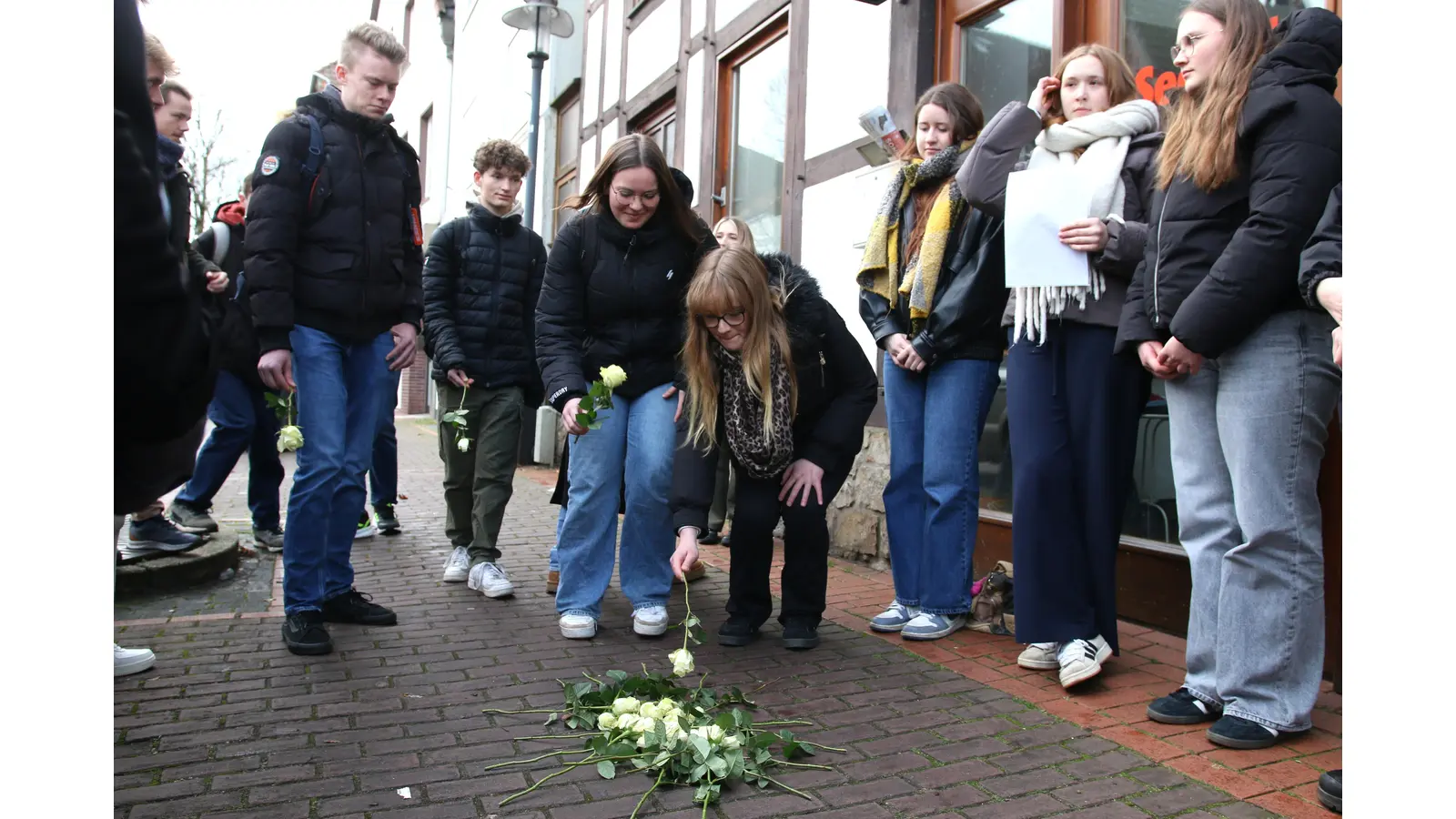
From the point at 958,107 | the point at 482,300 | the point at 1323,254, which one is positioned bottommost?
the point at 1323,254

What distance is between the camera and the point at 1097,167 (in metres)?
3.29

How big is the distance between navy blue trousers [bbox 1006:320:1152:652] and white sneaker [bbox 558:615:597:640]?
1.52 m

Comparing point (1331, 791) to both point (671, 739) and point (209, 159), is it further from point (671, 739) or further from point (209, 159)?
point (209, 159)

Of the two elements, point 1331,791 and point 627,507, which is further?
point 627,507

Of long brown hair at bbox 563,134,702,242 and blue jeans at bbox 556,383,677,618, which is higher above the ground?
long brown hair at bbox 563,134,702,242

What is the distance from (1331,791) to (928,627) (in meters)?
1.64

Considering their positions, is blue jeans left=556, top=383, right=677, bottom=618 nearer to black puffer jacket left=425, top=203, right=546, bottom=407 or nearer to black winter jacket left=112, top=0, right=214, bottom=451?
black puffer jacket left=425, top=203, right=546, bottom=407

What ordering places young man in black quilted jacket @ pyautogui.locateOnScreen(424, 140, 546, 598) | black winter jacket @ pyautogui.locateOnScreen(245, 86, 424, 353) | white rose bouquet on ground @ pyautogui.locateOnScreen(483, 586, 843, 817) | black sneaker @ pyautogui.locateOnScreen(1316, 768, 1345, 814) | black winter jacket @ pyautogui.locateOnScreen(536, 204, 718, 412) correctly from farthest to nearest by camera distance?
young man in black quilted jacket @ pyautogui.locateOnScreen(424, 140, 546, 598) → black winter jacket @ pyautogui.locateOnScreen(536, 204, 718, 412) → black winter jacket @ pyautogui.locateOnScreen(245, 86, 424, 353) → white rose bouquet on ground @ pyautogui.locateOnScreen(483, 586, 843, 817) → black sneaker @ pyautogui.locateOnScreen(1316, 768, 1345, 814)

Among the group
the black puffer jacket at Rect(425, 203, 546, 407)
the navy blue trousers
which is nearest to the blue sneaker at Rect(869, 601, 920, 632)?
the navy blue trousers

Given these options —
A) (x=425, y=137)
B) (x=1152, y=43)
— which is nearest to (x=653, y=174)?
(x=1152, y=43)

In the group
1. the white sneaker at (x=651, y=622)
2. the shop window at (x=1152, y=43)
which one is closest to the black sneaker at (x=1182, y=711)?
the white sneaker at (x=651, y=622)

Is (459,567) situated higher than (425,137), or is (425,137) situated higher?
(425,137)

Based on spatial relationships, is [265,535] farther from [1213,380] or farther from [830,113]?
[1213,380]

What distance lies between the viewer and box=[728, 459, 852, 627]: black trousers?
12.7 ft
